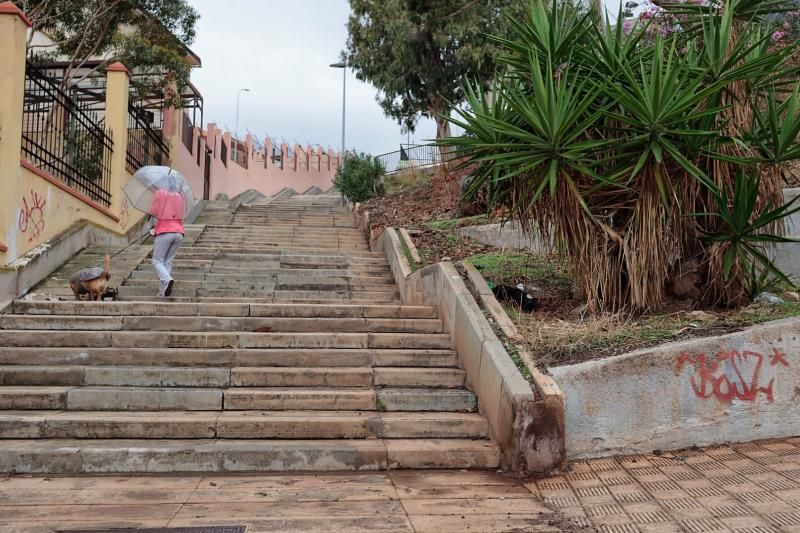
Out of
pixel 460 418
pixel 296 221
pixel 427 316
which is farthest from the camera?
pixel 296 221

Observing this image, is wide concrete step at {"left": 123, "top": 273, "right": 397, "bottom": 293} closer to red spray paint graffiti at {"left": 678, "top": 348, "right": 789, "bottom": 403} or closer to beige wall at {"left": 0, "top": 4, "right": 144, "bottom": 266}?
beige wall at {"left": 0, "top": 4, "right": 144, "bottom": 266}

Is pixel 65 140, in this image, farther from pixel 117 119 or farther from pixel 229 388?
pixel 229 388

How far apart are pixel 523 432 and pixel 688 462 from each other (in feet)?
3.94

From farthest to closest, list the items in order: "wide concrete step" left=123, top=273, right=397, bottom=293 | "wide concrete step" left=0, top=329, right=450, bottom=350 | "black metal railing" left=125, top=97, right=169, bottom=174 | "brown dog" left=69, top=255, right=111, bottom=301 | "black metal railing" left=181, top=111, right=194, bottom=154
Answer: "black metal railing" left=181, top=111, right=194, bottom=154, "black metal railing" left=125, top=97, right=169, bottom=174, "wide concrete step" left=123, top=273, right=397, bottom=293, "brown dog" left=69, top=255, right=111, bottom=301, "wide concrete step" left=0, top=329, right=450, bottom=350

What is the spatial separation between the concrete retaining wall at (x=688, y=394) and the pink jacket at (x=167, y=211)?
5113 millimetres

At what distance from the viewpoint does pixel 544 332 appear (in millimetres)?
5199

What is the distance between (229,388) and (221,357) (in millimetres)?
435

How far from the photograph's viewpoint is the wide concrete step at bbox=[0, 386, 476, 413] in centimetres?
494

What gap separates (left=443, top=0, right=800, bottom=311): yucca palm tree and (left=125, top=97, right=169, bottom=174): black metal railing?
28.0 feet

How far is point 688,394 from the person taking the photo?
460cm

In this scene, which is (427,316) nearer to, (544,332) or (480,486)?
(544,332)

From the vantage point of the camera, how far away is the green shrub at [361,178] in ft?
55.5

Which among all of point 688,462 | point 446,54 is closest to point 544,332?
point 688,462

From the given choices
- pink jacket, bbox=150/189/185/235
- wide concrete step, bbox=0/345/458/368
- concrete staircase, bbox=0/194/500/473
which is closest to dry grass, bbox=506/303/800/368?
concrete staircase, bbox=0/194/500/473
